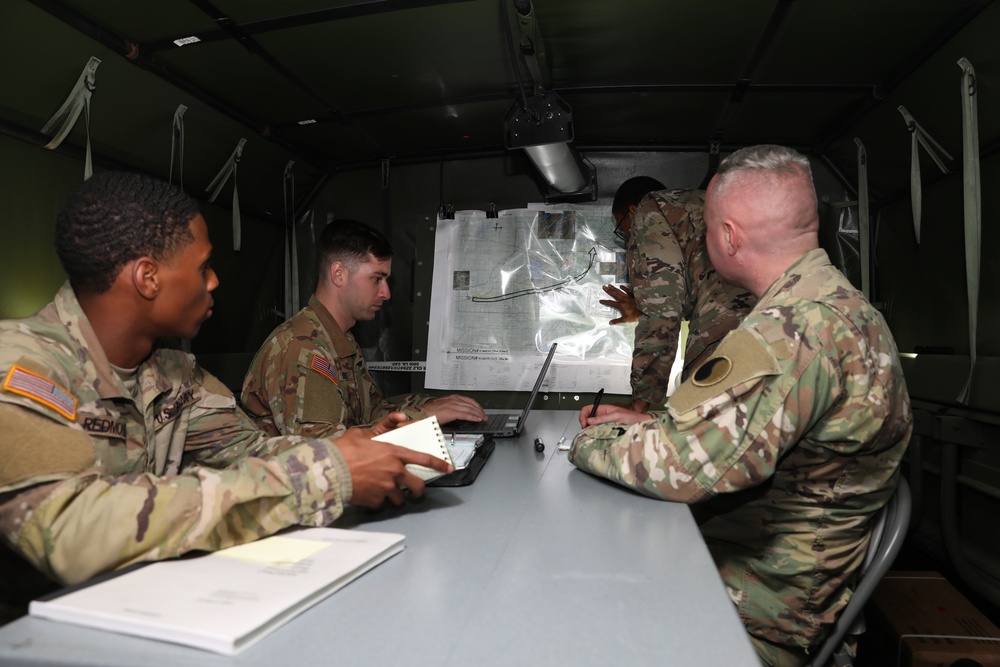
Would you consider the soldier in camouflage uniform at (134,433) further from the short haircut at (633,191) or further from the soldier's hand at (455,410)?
the short haircut at (633,191)

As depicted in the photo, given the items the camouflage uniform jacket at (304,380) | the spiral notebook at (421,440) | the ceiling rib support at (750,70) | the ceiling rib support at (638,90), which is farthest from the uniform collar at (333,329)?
the ceiling rib support at (750,70)

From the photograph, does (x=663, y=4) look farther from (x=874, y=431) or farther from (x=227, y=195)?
(x=227, y=195)

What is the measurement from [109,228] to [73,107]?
971 mm

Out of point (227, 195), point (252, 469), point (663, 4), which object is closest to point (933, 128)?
point (663, 4)

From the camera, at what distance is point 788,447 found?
3.65 ft

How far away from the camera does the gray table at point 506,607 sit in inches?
24.0

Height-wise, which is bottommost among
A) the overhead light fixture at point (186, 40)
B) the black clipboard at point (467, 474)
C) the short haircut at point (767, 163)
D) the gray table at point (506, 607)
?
the gray table at point (506, 607)

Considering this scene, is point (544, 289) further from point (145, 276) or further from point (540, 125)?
point (145, 276)

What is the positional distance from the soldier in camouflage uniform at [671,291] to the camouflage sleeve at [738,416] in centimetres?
121

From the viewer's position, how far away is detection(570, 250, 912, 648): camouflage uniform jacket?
108cm

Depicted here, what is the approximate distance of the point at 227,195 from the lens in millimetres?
2627

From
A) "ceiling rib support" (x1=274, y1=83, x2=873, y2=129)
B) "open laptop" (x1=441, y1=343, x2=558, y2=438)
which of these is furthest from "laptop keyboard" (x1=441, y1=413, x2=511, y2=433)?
"ceiling rib support" (x1=274, y1=83, x2=873, y2=129)

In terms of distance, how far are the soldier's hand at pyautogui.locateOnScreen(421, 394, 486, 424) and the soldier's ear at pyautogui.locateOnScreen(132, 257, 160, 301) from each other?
1.05 meters

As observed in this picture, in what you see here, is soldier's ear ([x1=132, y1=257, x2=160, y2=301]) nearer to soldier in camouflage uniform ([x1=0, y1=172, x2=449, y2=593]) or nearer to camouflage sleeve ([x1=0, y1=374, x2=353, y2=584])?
soldier in camouflage uniform ([x1=0, y1=172, x2=449, y2=593])
